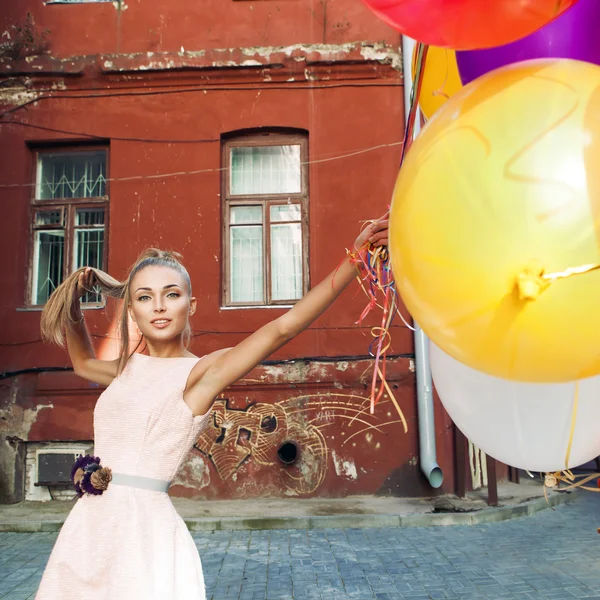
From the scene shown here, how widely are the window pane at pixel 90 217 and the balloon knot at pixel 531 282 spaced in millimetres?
7690

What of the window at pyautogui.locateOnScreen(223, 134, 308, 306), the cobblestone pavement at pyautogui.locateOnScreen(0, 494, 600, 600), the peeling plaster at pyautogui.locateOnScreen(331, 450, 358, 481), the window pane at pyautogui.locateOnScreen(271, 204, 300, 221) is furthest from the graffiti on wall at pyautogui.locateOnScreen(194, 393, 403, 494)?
the window pane at pyautogui.locateOnScreen(271, 204, 300, 221)

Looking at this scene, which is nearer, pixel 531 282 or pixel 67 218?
pixel 531 282

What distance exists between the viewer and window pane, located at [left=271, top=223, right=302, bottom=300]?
26.5ft

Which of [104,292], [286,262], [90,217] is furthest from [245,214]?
[104,292]

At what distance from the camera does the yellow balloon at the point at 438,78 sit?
2037mm

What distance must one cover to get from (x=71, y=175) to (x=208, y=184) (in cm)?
201

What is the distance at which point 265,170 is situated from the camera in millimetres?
8273

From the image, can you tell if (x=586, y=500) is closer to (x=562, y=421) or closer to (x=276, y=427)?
(x=276, y=427)

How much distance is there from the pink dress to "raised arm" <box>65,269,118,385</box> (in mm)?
231

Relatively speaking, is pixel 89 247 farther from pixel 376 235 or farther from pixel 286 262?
pixel 376 235

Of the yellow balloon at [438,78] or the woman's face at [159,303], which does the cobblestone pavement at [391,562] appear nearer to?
the woman's face at [159,303]

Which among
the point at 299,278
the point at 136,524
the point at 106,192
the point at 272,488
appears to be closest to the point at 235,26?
the point at 106,192

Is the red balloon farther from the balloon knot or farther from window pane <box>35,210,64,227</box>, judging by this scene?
window pane <box>35,210,64,227</box>

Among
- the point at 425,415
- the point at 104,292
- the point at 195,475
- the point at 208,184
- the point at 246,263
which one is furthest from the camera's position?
the point at 246,263
